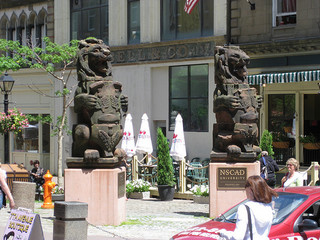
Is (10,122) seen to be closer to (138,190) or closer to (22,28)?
(138,190)

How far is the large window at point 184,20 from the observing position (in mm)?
28312

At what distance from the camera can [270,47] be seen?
25.6 meters

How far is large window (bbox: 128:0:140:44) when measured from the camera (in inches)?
1217

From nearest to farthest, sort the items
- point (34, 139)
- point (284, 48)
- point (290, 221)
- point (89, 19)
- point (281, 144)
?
1. point (290, 221)
2. point (284, 48)
3. point (281, 144)
4. point (89, 19)
5. point (34, 139)

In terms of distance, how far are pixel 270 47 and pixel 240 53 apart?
10177mm

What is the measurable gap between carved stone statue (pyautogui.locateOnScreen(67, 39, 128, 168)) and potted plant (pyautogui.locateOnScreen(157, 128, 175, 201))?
5918 mm

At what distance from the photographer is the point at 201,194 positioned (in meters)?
19.4

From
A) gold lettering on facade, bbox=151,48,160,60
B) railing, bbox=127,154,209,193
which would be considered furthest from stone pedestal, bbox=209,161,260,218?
gold lettering on facade, bbox=151,48,160,60

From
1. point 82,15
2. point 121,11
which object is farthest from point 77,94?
point 82,15

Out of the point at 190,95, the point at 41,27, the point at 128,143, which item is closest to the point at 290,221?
the point at 128,143

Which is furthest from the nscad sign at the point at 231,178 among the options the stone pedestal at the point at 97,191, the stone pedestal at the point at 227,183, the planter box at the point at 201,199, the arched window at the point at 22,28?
the arched window at the point at 22,28

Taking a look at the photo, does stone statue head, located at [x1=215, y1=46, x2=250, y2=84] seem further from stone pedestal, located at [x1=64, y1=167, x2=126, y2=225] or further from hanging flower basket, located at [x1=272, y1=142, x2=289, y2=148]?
hanging flower basket, located at [x1=272, y1=142, x2=289, y2=148]

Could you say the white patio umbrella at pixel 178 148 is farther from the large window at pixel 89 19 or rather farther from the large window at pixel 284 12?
the large window at pixel 89 19

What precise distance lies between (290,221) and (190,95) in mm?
20569
